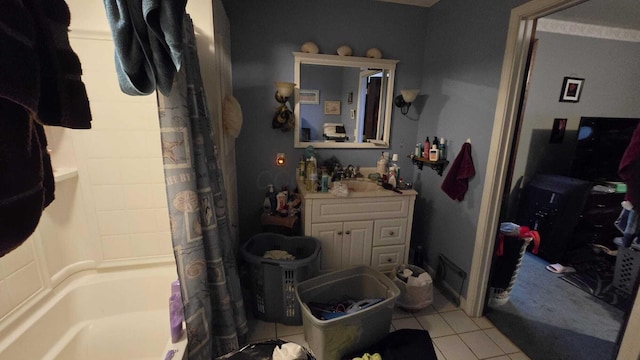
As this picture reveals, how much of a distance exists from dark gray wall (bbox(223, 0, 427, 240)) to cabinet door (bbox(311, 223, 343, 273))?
1.98ft

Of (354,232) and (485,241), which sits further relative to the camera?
(354,232)

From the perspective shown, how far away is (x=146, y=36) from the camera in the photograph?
82 centimetres

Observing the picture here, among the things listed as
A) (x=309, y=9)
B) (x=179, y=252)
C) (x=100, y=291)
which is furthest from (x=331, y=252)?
(x=309, y=9)

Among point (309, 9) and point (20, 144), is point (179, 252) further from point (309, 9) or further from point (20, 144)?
point (309, 9)

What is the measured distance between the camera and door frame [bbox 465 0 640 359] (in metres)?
1.55

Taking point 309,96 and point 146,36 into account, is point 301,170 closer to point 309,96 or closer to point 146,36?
point 309,96

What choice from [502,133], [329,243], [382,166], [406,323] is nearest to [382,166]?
[382,166]

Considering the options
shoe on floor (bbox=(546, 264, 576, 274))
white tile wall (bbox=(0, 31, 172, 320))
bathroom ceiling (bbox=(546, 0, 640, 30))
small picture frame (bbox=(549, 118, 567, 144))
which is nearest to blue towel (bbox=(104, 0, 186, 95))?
white tile wall (bbox=(0, 31, 172, 320))

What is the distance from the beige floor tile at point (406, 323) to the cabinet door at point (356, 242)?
19.0 inches

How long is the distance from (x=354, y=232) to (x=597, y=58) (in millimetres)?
3225

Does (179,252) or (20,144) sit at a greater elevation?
(20,144)

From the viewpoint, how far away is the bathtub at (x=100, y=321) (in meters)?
1.21

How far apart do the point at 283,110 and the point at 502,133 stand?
1600 mm

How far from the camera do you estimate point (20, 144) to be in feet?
1.47
